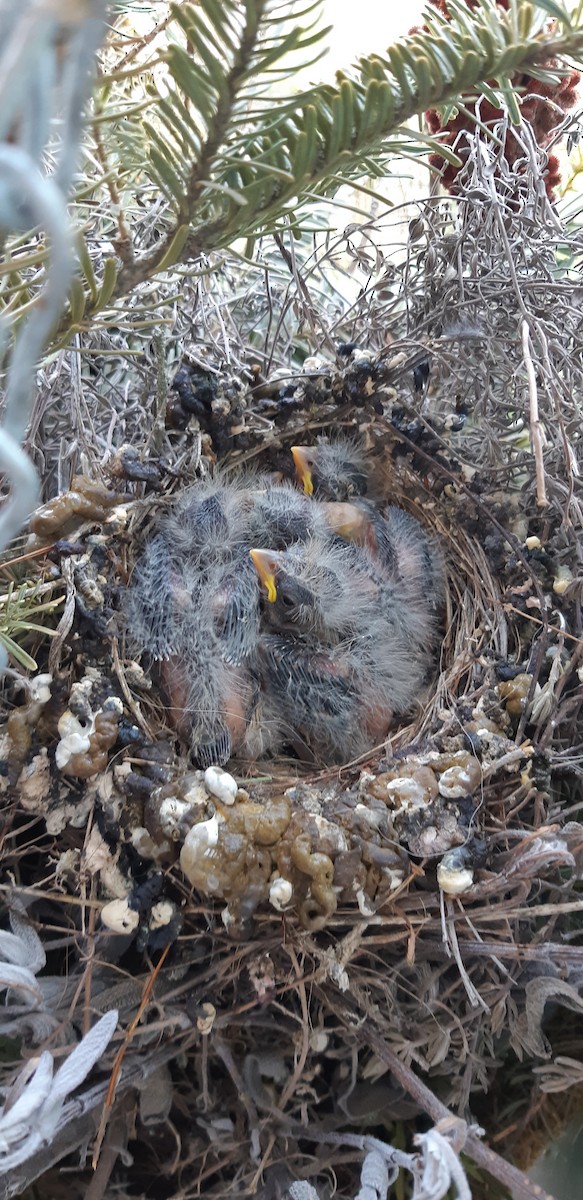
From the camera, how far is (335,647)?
3.85 ft

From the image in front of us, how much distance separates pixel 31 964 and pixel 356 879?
310mm

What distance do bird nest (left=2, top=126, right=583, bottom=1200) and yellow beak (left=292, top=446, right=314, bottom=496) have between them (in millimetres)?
138

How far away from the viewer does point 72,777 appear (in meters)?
0.81

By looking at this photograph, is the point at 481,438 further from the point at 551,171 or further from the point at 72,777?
the point at 72,777

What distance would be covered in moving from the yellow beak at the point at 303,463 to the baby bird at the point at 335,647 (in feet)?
0.31

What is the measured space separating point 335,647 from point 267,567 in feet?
0.52

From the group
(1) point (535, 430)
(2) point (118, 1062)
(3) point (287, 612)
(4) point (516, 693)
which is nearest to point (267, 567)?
(3) point (287, 612)

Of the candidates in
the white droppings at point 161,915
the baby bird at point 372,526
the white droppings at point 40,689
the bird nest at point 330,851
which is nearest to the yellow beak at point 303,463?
the baby bird at point 372,526

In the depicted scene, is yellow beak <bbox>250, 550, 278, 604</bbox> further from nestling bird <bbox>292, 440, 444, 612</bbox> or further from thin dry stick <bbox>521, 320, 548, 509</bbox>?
thin dry stick <bbox>521, 320, 548, 509</bbox>

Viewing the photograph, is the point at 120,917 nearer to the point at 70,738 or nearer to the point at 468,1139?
the point at 70,738

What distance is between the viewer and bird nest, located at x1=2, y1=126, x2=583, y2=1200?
760mm

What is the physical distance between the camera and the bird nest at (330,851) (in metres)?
0.76

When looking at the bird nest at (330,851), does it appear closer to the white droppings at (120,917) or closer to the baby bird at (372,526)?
the white droppings at (120,917)

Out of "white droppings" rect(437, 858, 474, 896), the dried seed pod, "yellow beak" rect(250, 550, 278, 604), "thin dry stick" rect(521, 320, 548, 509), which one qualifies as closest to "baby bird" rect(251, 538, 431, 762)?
"yellow beak" rect(250, 550, 278, 604)
